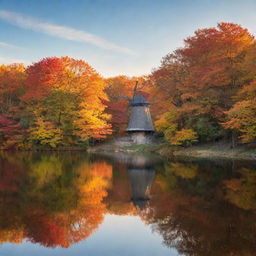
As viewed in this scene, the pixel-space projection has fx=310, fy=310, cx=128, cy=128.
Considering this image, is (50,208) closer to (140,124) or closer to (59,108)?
(59,108)

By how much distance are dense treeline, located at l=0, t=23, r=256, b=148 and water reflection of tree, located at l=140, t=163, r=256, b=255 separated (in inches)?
467

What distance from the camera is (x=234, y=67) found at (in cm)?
2489

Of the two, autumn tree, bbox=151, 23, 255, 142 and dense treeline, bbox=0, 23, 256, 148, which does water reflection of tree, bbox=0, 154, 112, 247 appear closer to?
dense treeline, bbox=0, 23, 256, 148

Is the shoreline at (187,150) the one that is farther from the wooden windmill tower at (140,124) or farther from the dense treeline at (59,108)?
the wooden windmill tower at (140,124)

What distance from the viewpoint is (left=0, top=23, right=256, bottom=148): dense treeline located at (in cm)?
2519

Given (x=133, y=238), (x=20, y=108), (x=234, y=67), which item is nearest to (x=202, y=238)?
(x=133, y=238)

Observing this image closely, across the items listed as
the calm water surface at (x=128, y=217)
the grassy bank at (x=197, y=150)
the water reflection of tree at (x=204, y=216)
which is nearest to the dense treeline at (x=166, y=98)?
the grassy bank at (x=197, y=150)

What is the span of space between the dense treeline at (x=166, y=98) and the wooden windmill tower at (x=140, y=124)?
58.5 inches

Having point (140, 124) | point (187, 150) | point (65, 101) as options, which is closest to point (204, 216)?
point (187, 150)

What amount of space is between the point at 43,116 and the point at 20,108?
5.69 m

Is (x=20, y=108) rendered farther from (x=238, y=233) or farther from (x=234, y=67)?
(x=238, y=233)

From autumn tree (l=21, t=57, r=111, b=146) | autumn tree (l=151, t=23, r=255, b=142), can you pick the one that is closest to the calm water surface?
autumn tree (l=151, t=23, r=255, b=142)

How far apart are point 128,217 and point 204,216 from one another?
1847 mm

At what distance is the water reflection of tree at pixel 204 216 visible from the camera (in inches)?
223
